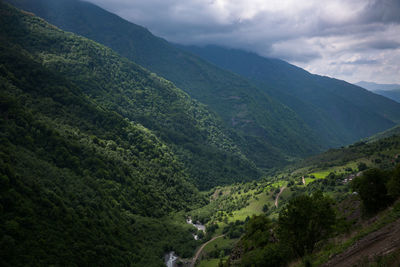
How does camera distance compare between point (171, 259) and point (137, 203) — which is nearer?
point (171, 259)

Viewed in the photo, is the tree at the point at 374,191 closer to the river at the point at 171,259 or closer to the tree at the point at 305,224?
the tree at the point at 305,224

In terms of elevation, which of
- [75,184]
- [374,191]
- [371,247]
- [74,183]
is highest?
[374,191]

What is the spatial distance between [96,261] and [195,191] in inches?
4482

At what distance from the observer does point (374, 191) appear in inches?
1628

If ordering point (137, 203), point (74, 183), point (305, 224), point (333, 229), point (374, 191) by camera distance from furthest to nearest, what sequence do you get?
point (137, 203), point (74, 183), point (374, 191), point (333, 229), point (305, 224)

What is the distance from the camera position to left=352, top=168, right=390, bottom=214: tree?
136 feet

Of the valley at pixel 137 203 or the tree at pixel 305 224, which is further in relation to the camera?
the valley at pixel 137 203

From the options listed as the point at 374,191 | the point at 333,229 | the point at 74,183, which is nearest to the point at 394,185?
the point at 374,191

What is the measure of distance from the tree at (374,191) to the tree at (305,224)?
7480 mm

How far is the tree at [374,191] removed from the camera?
41406 mm

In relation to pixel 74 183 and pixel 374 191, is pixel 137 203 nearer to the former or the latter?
pixel 74 183

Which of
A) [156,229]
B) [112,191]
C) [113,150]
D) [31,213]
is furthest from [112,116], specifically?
[31,213]

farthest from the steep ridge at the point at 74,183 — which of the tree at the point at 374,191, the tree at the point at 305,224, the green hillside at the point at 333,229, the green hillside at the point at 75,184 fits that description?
the tree at the point at 374,191

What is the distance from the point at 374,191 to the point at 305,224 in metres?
12.5
